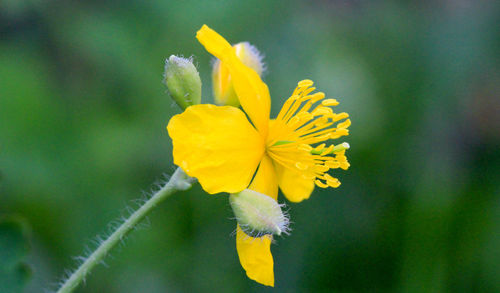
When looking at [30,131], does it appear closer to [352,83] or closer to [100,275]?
[100,275]

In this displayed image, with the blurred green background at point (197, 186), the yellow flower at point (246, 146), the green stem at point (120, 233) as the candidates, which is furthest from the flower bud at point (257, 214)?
the blurred green background at point (197, 186)

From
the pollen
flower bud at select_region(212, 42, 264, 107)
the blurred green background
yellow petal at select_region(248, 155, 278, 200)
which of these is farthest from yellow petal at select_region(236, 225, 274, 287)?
the blurred green background

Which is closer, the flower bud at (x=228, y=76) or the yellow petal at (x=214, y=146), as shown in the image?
the yellow petal at (x=214, y=146)

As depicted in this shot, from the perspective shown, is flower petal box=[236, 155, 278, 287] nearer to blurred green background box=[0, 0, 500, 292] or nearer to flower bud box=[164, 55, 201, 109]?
flower bud box=[164, 55, 201, 109]

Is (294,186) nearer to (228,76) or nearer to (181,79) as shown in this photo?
(228,76)

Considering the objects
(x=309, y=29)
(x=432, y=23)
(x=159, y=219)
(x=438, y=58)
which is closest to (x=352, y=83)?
(x=309, y=29)

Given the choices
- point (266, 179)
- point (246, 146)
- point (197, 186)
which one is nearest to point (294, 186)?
point (266, 179)

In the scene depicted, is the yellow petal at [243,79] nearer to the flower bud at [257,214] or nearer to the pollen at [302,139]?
the pollen at [302,139]
